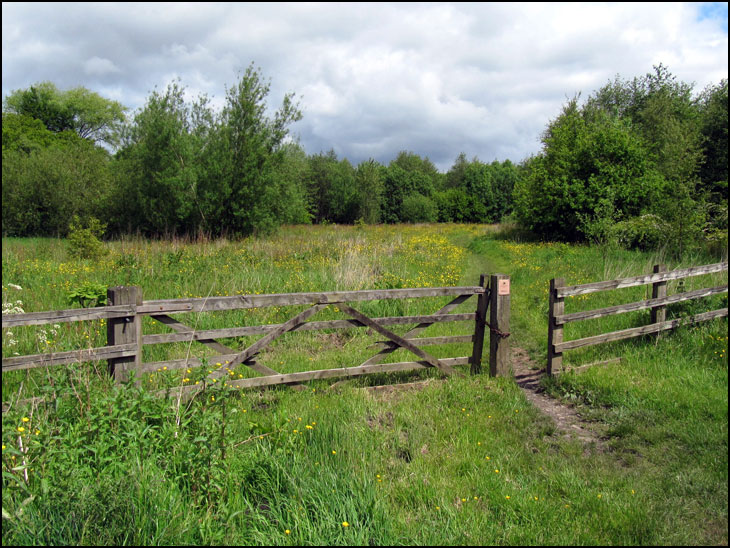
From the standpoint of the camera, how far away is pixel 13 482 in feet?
9.62

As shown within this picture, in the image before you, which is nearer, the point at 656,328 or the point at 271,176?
the point at 656,328

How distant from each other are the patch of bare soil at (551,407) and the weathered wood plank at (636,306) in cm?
91

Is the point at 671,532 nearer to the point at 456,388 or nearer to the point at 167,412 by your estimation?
the point at 456,388

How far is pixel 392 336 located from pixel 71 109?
62558 mm

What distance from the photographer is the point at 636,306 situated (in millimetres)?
6375

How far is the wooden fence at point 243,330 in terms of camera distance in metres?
4.14

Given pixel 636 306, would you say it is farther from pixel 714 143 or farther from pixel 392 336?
pixel 714 143

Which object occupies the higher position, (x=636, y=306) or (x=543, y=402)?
(x=636, y=306)

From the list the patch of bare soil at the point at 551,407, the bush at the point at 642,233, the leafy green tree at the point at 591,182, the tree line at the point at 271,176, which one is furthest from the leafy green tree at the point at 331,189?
the patch of bare soil at the point at 551,407

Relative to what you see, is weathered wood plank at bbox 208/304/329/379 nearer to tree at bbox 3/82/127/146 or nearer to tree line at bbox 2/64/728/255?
tree line at bbox 2/64/728/255

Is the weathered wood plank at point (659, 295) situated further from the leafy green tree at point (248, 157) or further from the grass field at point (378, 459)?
the leafy green tree at point (248, 157)

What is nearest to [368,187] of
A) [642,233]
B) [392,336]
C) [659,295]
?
[642,233]

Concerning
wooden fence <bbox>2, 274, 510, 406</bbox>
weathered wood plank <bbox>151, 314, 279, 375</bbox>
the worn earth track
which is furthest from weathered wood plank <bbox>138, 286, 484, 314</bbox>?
the worn earth track

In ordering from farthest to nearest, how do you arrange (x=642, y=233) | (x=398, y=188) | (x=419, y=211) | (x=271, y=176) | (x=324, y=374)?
(x=398, y=188) < (x=419, y=211) < (x=271, y=176) < (x=642, y=233) < (x=324, y=374)
